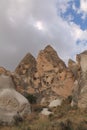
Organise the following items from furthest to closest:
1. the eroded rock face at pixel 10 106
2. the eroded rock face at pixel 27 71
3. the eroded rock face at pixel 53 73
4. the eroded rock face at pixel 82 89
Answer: the eroded rock face at pixel 27 71 < the eroded rock face at pixel 53 73 < the eroded rock face at pixel 82 89 < the eroded rock face at pixel 10 106

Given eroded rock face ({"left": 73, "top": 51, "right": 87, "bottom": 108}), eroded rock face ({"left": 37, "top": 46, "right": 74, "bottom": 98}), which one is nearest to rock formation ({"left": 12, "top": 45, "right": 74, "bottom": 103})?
eroded rock face ({"left": 37, "top": 46, "right": 74, "bottom": 98})

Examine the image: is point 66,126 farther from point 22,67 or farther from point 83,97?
point 22,67

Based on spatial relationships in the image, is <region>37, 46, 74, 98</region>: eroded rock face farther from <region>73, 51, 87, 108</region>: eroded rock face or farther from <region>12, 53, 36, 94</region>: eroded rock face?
<region>73, 51, 87, 108</region>: eroded rock face

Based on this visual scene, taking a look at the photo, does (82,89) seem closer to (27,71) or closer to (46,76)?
(46,76)

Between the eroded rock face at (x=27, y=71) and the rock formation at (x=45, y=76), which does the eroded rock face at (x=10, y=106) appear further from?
the eroded rock face at (x=27, y=71)

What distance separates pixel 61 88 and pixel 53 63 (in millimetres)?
5308

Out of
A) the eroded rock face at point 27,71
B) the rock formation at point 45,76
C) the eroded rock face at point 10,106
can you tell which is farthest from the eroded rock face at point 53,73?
the eroded rock face at point 10,106

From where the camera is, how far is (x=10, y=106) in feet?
86.4

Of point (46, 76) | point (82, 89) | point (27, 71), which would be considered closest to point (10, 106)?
point (82, 89)

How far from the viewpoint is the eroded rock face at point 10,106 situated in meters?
24.6

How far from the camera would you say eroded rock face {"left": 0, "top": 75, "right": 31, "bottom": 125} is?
24609 mm

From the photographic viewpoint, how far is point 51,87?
7100cm

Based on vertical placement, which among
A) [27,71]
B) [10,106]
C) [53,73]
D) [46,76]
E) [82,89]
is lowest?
[10,106]

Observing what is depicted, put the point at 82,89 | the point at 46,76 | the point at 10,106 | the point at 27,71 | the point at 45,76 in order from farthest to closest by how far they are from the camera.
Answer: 1. the point at 27,71
2. the point at 45,76
3. the point at 46,76
4. the point at 82,89
5. the point at 10,106
